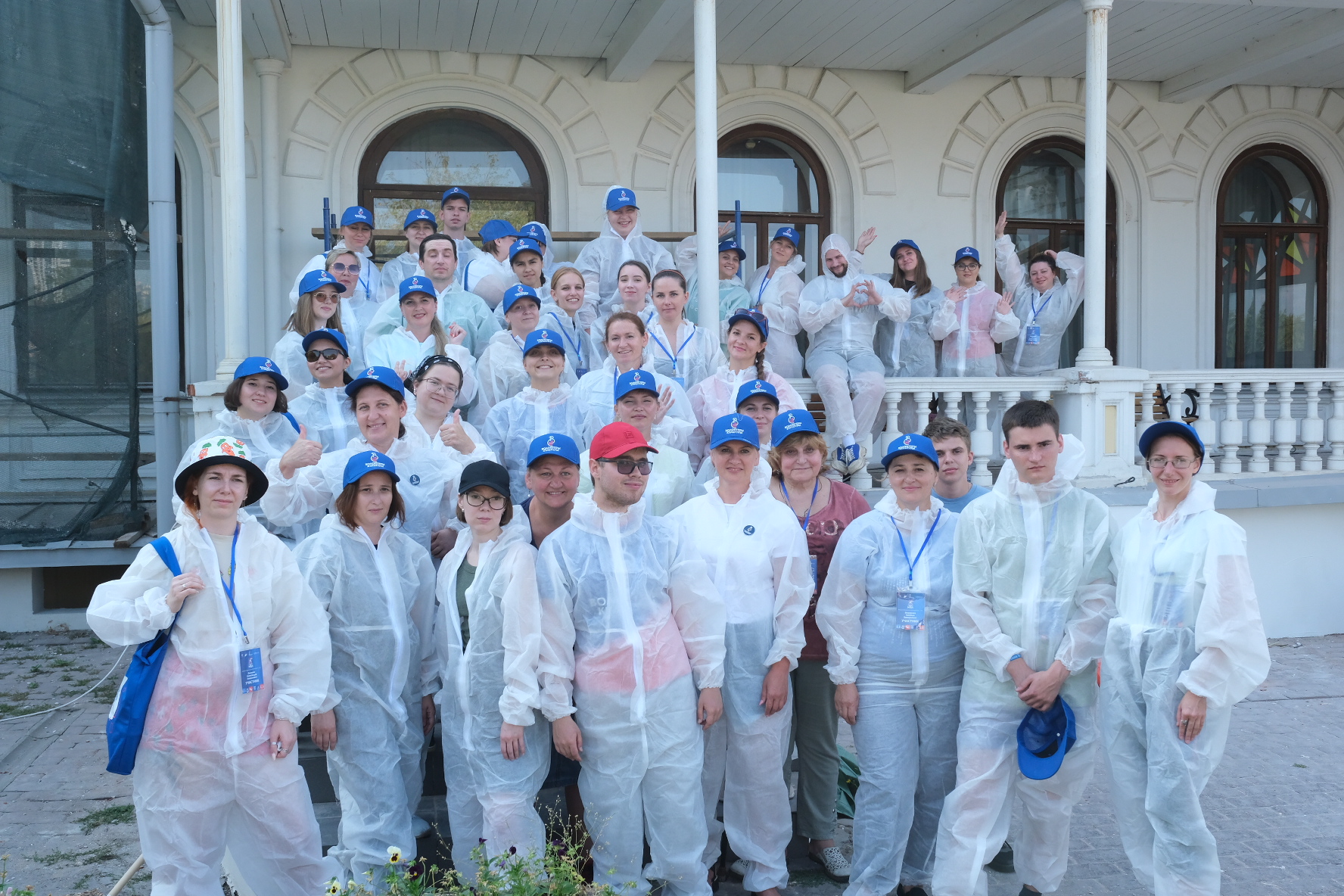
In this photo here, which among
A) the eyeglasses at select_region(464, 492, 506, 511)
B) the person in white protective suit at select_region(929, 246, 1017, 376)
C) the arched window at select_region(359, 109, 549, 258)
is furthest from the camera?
the arched window at select_region(359, 109, 549, 258)

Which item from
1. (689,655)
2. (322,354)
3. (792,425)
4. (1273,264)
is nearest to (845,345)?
(792,425)

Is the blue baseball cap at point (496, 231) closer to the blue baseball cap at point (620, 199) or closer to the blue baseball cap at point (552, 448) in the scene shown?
the blue baseball cap at point (620, 199)

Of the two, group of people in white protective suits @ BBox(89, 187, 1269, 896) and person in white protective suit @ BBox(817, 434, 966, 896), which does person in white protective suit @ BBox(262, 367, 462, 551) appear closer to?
group of people in white protective suits @ BBox(89, 187, 1269, 896)

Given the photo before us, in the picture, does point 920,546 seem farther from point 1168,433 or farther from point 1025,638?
point 1168,433

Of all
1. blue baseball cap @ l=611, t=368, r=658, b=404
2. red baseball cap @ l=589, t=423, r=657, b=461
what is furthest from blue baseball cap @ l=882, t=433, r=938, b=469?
blue baseball cap @ l=611, t=368, r=658, b=404

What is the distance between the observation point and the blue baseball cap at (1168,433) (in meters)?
3.49

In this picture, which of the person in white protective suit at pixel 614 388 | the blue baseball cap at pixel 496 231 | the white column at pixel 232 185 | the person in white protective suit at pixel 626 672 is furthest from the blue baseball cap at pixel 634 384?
the blue baseball cap at pixel 496 231

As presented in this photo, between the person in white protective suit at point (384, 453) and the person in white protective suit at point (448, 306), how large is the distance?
5.97 ft

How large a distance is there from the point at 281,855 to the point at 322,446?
195 cm

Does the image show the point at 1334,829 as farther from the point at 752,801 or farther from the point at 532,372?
the point at 532,372

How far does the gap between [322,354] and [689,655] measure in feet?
7.69

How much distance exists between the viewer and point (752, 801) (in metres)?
3.81

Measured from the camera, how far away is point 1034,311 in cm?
823

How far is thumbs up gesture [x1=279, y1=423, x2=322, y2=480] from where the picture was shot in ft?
13.3
